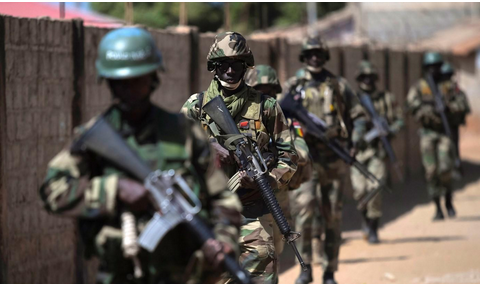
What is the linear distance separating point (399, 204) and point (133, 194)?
10.2 metres

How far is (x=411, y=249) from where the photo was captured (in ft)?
30.0

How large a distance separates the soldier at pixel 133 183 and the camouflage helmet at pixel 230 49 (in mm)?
1736

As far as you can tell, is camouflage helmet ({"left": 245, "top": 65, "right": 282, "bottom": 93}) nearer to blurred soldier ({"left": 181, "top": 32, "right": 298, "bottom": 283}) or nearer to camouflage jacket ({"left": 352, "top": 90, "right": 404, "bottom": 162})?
blurred soldier ({"left": 181, "top": 32, "right": 298, "bottom": 283})

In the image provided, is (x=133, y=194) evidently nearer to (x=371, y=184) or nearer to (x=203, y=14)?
(x=371, y=184)

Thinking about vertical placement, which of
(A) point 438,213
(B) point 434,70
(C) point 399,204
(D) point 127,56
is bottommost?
(C) point 399,204

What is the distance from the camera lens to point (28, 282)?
6.01 metres

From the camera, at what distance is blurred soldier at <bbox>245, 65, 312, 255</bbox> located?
553cm

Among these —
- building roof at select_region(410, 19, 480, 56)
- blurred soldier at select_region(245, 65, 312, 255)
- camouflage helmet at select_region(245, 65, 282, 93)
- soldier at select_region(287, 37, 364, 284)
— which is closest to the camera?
blurred soldier at select_region(245, 65, 312, 255)

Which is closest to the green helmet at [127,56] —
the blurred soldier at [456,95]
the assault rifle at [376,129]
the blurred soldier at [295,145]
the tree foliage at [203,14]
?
the blurred soldier at [295,145]

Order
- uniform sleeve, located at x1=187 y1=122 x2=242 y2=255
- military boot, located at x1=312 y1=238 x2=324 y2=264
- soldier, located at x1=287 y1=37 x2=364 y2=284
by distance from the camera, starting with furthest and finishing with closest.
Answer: military boot, located at x1=312 y1=238 x2=324 y2=264 < soldier, located at x1=287 y1=37 x2=364 y2=284 < uniform sleeve, located at x1=187 y1=122 x2=242 y2=255

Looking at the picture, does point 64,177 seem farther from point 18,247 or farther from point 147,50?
point 18,247

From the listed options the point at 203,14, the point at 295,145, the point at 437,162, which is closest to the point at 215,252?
the point at 295,145

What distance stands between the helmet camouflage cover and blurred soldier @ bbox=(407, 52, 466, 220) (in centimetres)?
662

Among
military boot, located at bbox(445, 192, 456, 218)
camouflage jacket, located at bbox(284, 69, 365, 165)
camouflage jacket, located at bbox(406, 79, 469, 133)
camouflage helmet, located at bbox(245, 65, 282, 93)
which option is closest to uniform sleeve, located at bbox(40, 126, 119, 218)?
camouflage helmet, located at bbox(245, 65, 282, 93)
